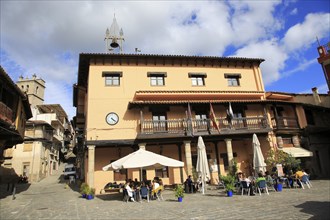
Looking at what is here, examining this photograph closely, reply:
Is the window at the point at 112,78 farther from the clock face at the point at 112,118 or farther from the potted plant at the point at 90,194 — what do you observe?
the potted plant at the point at 90,194

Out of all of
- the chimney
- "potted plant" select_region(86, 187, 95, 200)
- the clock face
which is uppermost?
the chimney

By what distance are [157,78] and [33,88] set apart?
159ft

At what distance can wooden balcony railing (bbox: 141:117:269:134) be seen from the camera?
19.4 metres

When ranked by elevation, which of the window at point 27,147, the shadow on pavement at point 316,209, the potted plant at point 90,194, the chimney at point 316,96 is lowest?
the shadow on pavement at point 316,209

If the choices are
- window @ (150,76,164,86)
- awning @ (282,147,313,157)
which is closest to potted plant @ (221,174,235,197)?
awning @ (282,147,313,157)

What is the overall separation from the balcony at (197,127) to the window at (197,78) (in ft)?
13.2

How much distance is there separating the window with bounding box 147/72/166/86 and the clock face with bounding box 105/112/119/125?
4.41 meters

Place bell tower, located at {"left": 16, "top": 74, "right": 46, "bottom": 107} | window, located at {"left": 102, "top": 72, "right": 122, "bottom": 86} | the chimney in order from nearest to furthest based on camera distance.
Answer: window, located at {"left": 102, "top": 72, "right": 122, "bottom": 86} → the chimney → bell tower, located at {"left": 16, "top": 74, "right": 46, "bottom": 107}

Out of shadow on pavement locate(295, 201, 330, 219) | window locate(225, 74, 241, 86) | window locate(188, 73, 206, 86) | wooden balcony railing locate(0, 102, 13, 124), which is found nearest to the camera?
shadow on pavement locate(295, 201, 330, 219)

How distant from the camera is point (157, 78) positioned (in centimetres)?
2194

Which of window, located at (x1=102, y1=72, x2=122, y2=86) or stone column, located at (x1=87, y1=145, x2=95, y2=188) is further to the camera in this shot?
window, located at (x1=102, y1=72, x2=122, y2=86)

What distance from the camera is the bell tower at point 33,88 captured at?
57.9 metres

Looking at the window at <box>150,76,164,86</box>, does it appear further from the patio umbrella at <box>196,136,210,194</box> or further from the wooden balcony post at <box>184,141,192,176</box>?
the patio umbrella at <box>196,136,210,194</box>

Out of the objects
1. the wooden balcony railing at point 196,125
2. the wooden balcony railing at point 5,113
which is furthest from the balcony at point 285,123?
the wooden balcony railing at point 5,113
